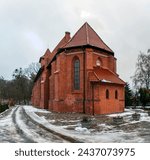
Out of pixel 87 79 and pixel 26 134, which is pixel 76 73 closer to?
pixel 87 79

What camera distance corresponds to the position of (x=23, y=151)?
5590mm

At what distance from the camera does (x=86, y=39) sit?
86.6 feet

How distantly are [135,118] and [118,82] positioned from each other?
29.5 feet

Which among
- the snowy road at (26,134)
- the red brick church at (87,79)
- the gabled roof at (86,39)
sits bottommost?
the snowy road at (26,134)

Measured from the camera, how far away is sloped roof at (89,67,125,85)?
24269 mm

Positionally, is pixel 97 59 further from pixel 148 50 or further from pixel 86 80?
pixel 148 50

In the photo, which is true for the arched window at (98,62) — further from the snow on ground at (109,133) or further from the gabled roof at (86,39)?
the snow on ground at (109,133)

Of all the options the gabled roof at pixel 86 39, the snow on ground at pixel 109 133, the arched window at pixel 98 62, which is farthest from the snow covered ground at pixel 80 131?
the gabled roof at pixel 86 39

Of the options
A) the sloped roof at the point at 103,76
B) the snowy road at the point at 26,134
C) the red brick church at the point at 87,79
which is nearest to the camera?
the snowy road at the point at 26,134

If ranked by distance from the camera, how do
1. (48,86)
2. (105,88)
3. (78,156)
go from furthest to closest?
(48,86), (105,88), (78,156)

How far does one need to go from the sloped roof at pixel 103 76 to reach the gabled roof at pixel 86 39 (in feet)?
7.77

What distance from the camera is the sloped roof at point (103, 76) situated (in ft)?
79.6

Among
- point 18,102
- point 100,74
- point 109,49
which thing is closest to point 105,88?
point 100,74

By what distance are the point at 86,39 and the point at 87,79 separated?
13.7 ft
